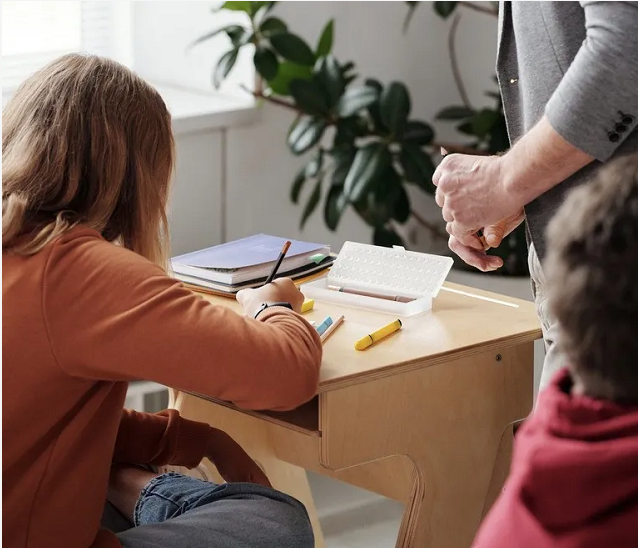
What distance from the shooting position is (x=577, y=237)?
94 centimetres

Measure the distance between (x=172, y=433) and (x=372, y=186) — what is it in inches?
48.4

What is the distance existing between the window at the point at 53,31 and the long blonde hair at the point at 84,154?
4.32ft

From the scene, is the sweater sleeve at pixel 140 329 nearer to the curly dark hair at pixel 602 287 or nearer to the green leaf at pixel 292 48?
the curly dark hair at pixel 602 287

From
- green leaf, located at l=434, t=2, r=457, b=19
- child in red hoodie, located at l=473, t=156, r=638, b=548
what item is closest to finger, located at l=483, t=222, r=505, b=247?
child in red hoodie, located at l=473, t=156, r=638, b=548

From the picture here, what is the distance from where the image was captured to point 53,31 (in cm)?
288

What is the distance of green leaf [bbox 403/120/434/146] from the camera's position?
292 centimetres

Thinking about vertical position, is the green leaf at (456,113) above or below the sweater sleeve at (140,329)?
below

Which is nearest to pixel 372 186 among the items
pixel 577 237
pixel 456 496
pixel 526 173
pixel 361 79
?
pixel 361 79

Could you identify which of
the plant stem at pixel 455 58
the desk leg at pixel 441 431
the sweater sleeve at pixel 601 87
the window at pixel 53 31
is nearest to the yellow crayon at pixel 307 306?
the desk leg at pixel 441 431

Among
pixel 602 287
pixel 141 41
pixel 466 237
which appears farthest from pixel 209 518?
pixel 141 41

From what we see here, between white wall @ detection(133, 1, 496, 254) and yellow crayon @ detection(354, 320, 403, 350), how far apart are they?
1.20 m

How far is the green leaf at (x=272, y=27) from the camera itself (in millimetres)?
2766

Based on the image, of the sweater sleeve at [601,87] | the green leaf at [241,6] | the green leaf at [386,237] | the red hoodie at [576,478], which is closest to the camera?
the red hoodie at [576,478]

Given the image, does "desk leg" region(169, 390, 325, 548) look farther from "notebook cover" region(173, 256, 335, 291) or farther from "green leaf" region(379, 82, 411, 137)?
"green leaf" region(379, 82, 411, 137)
